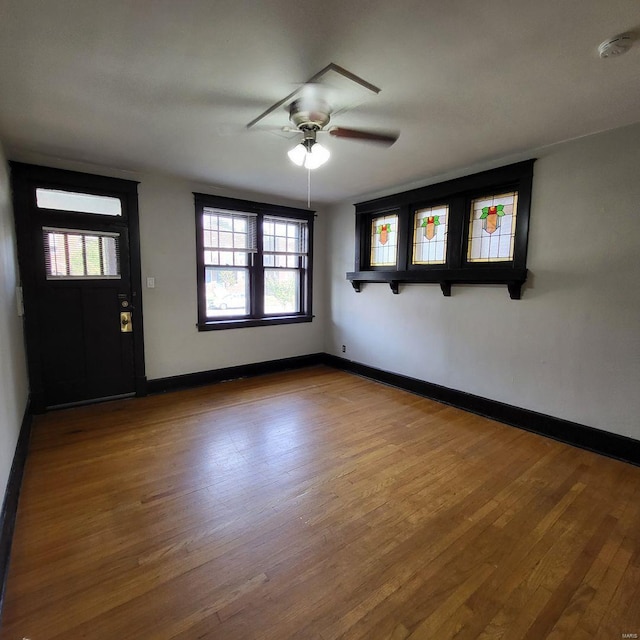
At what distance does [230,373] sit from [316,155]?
A: 128 inches

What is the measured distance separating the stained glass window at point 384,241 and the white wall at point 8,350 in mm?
3882

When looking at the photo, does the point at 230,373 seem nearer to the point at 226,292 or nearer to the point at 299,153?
the point at 226,292

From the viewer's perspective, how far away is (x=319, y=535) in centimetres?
185

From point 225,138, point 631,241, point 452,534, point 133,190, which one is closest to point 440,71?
point 225,138

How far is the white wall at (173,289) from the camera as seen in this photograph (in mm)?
3926

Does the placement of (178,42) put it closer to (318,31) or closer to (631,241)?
(318,31)

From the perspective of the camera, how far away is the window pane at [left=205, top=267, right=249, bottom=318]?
14.8ft

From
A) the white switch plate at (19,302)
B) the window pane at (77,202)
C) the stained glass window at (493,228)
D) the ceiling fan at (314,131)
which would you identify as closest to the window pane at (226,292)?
the window pane at (77,202)

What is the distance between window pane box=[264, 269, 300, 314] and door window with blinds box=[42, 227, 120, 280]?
6.32ft

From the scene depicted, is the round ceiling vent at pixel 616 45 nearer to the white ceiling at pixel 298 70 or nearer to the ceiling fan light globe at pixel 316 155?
the white ceiling at pixel 298 70

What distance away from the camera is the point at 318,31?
1.57 m

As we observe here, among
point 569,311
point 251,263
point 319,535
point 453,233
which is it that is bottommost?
point 319,535

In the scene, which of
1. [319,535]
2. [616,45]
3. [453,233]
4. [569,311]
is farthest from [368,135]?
[319,535]

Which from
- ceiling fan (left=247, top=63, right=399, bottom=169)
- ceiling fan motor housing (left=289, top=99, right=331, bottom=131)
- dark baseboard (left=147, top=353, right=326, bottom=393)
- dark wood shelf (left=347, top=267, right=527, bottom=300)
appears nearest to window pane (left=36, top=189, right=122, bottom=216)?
dark baseboard (left=147, top=353, right=326, bottom=393)
